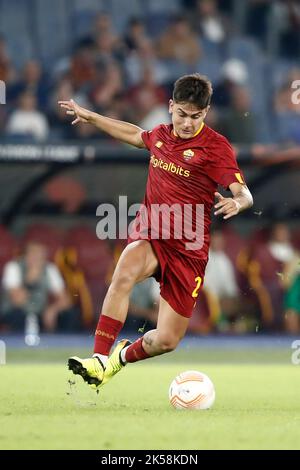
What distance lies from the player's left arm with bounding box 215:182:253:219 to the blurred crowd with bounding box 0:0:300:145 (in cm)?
769

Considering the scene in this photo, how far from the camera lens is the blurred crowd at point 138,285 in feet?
52.5

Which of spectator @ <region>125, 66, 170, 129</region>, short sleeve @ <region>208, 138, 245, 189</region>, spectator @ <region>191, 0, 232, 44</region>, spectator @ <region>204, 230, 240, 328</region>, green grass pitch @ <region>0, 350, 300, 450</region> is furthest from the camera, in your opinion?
spectator @ <region>191, 0, 232, 44</region>

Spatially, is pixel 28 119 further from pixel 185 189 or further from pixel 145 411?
pixel 145 411

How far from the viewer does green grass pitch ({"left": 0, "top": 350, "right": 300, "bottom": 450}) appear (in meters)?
6.74

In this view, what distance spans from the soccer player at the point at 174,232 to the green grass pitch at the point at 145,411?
19.2 inches

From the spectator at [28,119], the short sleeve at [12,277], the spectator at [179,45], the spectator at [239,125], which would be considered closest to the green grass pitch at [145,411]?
the short sleeve at [12,277]

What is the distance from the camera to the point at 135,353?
28.8 ft

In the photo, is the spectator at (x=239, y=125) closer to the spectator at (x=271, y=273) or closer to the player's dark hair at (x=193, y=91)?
the spectator at (x=271, y=273)

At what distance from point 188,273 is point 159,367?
451 cm

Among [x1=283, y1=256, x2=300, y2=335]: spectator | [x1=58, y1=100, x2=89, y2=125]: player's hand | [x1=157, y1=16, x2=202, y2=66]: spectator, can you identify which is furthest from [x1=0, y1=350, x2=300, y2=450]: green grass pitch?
[x1=157, y1=16, x2=202, y2=66]: spectator

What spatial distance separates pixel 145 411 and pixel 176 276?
1008 millimetres

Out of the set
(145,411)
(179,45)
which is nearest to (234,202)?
(145,411)

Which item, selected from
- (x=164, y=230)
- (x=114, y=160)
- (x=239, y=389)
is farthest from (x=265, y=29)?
(x=164, y=230)

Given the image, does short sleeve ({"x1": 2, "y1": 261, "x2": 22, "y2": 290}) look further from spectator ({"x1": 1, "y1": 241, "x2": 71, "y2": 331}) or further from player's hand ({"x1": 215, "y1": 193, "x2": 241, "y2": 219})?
player's hand ({"x1": 215, "y1": 193, "x2": 241, "y2": 219})
